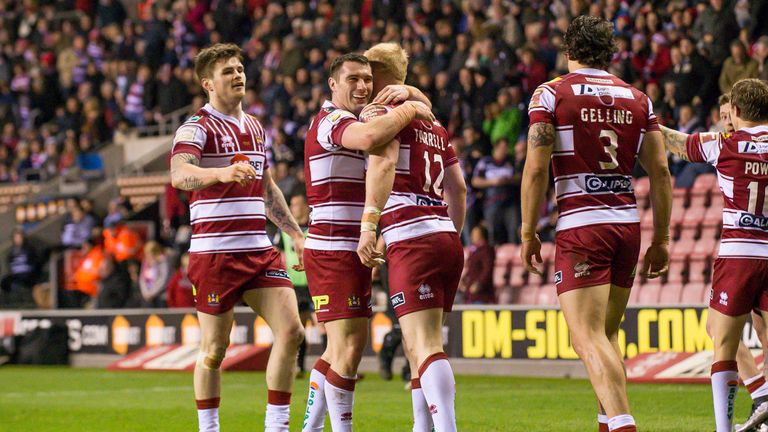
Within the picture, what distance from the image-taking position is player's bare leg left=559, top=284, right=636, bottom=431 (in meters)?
6.71

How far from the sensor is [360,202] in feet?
24.9

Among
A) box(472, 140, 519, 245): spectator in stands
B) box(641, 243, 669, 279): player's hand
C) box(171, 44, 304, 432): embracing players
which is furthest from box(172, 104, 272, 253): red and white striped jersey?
box(472, 140, 519, 245): spectator in stands

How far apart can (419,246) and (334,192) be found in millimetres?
810

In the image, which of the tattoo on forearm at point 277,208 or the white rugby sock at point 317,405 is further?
the tattoo on forearm at point 277,208

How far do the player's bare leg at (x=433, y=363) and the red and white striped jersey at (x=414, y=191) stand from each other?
18.2 inches

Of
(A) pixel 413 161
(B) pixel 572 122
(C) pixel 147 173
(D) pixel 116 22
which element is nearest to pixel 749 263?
(B) pixel 572 122

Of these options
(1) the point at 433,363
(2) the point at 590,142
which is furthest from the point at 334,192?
(2) the point at 590,142

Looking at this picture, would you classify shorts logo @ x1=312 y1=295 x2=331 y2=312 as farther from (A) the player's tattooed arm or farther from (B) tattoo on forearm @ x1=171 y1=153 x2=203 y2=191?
(A) the player's tattooed arm

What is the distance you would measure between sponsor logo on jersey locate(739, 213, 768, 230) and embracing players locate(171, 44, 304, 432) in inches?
108

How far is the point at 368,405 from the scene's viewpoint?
12016mm

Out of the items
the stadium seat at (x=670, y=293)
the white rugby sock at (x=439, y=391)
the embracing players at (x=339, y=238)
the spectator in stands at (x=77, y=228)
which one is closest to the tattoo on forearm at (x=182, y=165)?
the embracing players at (x=339, y=238)

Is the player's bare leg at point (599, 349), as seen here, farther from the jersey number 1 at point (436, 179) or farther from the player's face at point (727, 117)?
the player's face at point (727, 117)

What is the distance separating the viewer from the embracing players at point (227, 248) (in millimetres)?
7922

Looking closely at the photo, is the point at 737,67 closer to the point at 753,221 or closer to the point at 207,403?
the point at 753,221
